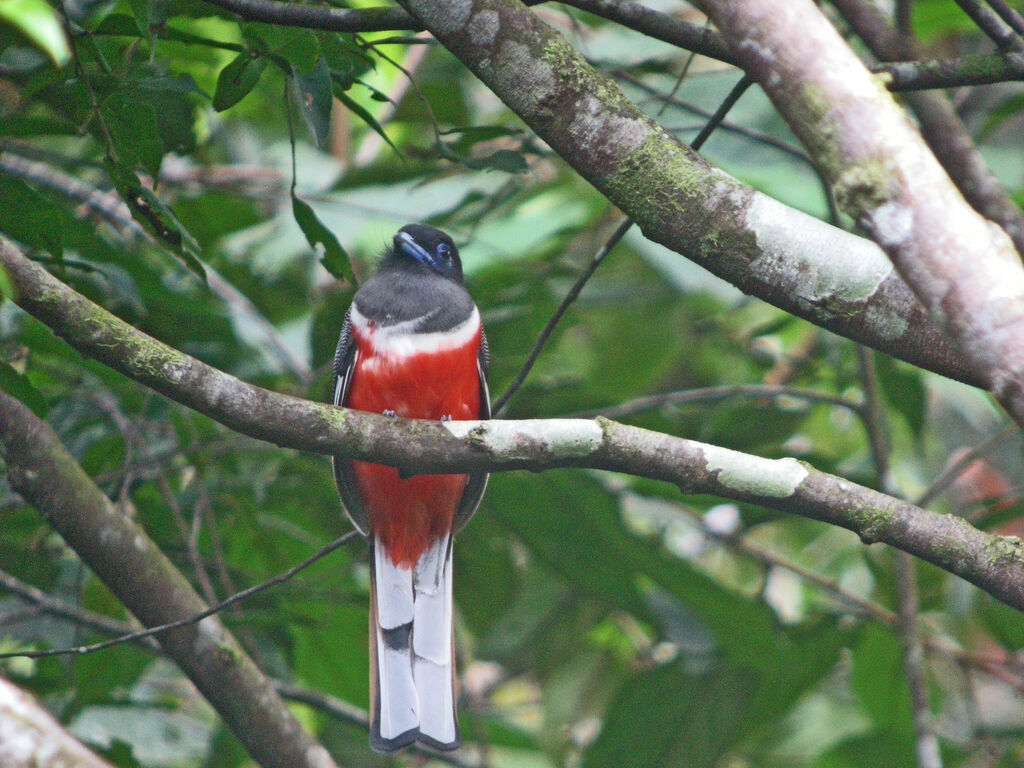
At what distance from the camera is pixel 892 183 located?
1424mm

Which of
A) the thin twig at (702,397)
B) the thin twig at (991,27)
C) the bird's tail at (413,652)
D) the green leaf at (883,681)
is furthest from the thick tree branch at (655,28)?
the green leaf at (883,681)

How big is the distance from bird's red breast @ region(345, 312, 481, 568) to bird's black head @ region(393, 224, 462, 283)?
39 centimetres

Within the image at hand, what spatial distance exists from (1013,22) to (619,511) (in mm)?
2065

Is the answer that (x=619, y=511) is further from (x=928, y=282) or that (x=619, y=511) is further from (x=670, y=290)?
(x=928, y=282)

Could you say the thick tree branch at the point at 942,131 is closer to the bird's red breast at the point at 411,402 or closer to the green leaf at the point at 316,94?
the green leaf at the point at 316,94

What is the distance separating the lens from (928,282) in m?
1.41

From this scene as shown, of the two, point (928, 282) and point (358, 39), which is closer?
point (928, 282)

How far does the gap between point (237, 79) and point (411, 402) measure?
1.34m

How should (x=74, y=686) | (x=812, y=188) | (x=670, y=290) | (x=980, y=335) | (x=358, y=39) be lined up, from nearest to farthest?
(x=980, y=335)
(x=358, y=39)
(x=74, y=686)
(x=812, y=188)
(x=670, y=290)

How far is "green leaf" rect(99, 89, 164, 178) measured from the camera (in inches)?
94.6

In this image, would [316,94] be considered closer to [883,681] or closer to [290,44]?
[290,44]

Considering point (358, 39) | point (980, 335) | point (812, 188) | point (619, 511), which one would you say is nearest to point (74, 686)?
point (619, 511)

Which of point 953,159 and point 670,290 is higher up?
point 953,159

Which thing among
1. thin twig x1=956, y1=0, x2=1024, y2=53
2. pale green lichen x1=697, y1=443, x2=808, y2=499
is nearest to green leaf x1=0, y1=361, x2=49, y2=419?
pale green lichen x1=697, y1=443, x2=808, y2=499
